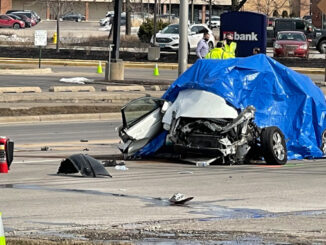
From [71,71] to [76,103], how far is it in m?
14.1

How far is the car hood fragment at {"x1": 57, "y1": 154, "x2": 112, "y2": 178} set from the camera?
1445 centimetres

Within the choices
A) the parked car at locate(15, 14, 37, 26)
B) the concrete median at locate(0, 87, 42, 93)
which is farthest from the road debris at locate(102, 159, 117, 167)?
the parked car at locate(15, 14, 37, 26)

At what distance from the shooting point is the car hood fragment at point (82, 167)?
569 inches

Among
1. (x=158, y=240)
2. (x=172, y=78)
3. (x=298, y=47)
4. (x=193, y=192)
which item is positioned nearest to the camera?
(x=158, y=240)

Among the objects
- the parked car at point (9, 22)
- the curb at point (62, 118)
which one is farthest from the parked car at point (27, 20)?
the curb at point (62, 118)

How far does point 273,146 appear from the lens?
619 inches

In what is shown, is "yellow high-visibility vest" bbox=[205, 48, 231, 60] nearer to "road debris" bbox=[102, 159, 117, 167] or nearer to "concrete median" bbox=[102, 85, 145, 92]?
"road debris" bbox=[102, 159, 117, 167]

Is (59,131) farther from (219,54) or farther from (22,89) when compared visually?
(22,89)

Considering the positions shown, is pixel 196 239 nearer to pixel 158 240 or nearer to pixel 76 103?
pixel 158 240

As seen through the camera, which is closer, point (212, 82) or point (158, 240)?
point (158, 240)

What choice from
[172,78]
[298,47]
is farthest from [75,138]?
[298,47]

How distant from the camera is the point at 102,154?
1758 cm

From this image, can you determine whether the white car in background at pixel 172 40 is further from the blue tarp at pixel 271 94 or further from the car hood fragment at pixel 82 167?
the car hood fragment at pixel 82 167

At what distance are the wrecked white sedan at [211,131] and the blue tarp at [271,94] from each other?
1.14 feet
